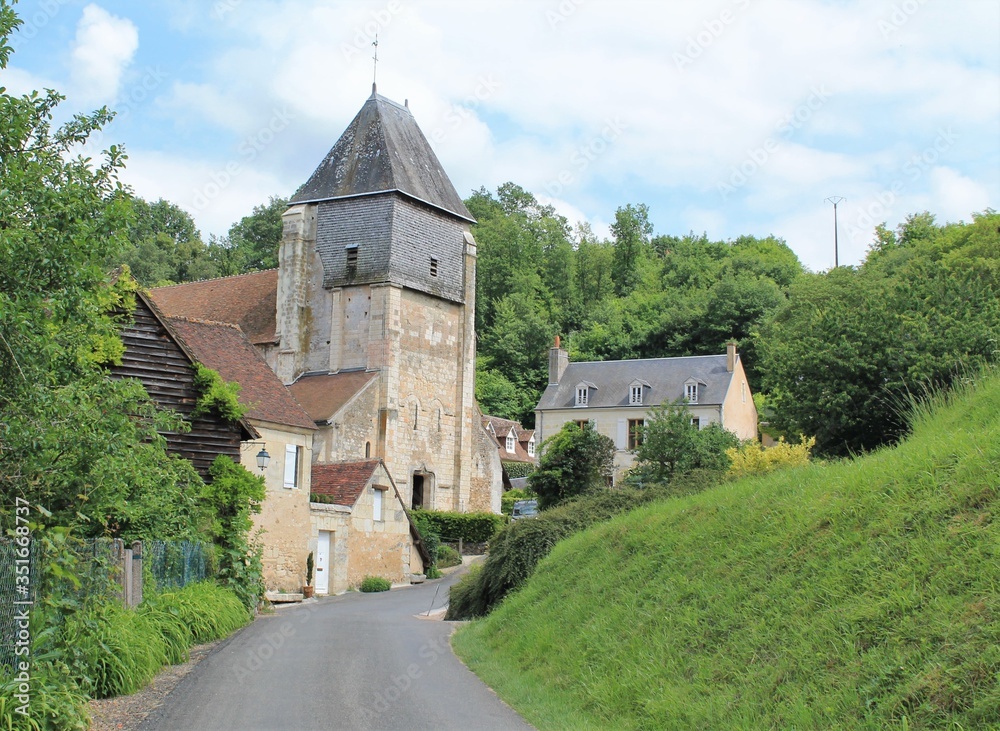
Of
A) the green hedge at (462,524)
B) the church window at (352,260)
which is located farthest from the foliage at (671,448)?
the church window at (352,260)

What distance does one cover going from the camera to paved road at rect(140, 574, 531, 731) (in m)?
10.2

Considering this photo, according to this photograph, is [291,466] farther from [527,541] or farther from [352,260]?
[352,260]

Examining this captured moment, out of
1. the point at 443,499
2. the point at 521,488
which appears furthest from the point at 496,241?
the point at 443,499

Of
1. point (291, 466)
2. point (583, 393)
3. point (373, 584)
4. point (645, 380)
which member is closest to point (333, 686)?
point (291, 466)

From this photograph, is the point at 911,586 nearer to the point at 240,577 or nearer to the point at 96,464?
the point at 96,464

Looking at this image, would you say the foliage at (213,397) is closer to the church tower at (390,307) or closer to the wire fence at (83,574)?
the wire fence at (83,574)

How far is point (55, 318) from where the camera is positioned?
10.8 meters

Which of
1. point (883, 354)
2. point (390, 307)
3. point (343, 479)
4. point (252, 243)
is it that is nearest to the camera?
point (883, 354)

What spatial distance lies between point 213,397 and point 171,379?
101 centimetres

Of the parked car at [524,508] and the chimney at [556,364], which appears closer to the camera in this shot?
the parked car at [524,508]

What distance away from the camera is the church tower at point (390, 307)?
45562 millimetres

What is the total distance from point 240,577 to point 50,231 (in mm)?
13142

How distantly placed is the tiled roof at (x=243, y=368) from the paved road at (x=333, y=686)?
378 inches

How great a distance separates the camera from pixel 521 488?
62219 mm
